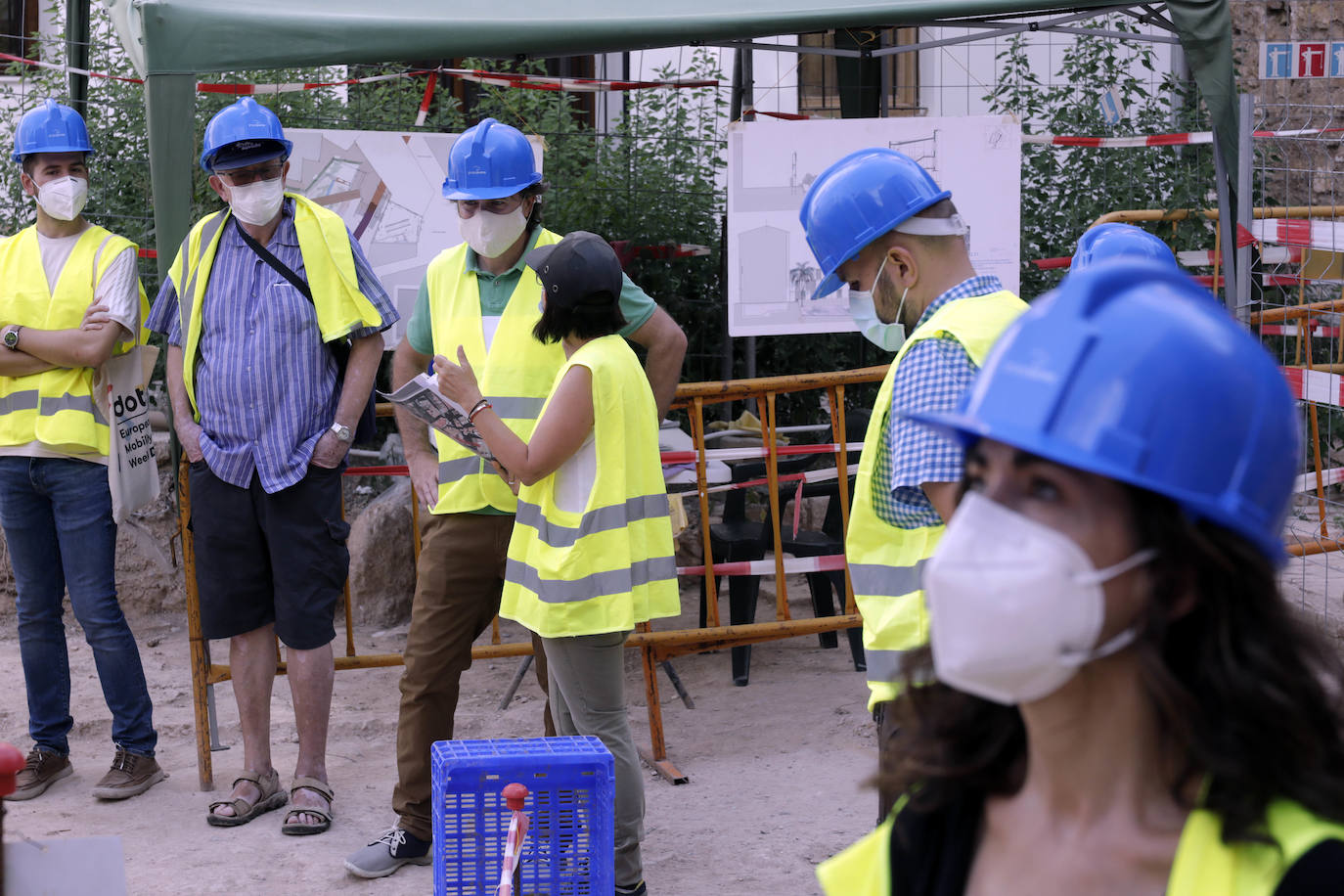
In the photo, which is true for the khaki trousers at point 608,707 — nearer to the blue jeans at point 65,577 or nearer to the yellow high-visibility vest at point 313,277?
the yellow high-visibility vest at point 313,277

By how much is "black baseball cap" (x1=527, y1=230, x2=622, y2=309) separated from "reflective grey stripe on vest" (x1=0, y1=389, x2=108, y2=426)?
7.00 feet

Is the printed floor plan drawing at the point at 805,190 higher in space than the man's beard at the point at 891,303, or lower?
higher

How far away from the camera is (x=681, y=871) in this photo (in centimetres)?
438

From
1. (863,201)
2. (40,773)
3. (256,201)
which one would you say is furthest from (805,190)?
(40,773)

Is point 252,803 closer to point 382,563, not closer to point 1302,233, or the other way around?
point 382,563

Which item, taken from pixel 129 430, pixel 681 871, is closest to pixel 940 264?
pixel 681 871

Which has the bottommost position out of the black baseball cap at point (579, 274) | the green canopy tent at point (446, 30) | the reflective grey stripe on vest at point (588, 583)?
the reflective grey stripe on vest at point (588, 583)

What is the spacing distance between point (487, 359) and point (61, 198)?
1.85 m

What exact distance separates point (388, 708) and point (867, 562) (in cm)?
386

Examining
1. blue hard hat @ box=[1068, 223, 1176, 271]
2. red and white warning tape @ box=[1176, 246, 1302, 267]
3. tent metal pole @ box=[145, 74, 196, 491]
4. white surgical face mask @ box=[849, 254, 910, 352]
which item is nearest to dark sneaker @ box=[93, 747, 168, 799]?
tent metal pole @ box=[145, 74, 196, 491]

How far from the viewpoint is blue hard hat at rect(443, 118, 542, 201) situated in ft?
14.3

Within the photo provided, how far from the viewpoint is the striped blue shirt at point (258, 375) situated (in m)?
4.62

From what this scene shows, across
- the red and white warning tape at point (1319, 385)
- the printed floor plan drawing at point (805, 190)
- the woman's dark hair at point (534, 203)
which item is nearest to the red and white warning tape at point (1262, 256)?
the red and white warning tape at point (1319, 385)

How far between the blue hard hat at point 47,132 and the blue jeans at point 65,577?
1.09 metres
